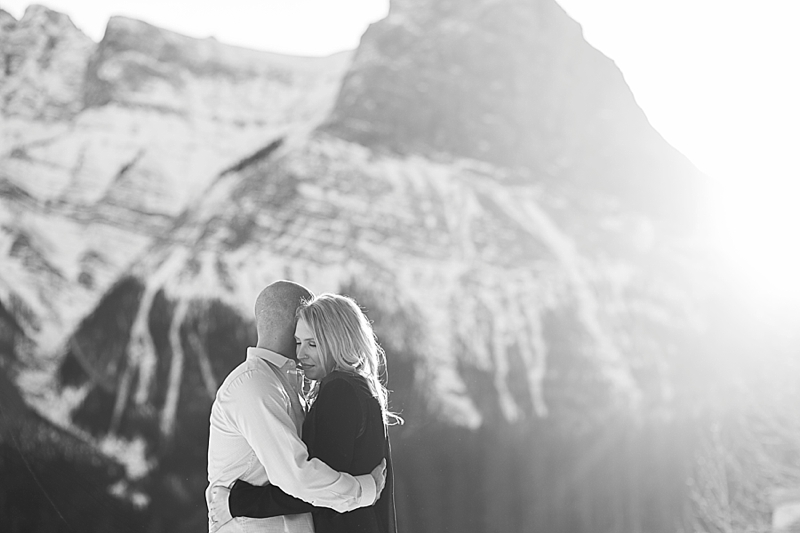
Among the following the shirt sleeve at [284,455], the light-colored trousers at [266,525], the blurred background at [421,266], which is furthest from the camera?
the blurred background at [421,266]

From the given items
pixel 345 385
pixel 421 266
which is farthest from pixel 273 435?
pixel 421 266

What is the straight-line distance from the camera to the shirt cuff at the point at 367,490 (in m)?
1.17

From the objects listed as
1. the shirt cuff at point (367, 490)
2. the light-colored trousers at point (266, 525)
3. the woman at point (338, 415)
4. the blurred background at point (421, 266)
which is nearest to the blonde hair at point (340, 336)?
the woman at point (338, 415)

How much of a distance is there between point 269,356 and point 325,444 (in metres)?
0.19

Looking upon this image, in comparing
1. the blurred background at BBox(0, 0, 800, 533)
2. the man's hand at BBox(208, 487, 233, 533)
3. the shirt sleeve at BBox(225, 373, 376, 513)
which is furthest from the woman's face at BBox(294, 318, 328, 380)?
the blurred background at BBox(0, 0, 800, 533)

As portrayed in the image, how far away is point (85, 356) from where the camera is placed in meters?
4.08

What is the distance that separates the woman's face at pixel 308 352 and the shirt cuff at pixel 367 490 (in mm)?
192

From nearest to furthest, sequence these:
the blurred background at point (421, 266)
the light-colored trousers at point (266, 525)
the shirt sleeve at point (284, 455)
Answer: the shirt sleeve at point (284, 455), the light-colored trousers at point (266, 525), the blurred background at point (421, 266)

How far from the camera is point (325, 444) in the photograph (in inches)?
46.3


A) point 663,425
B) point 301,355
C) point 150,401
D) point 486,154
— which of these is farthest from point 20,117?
point 663,425

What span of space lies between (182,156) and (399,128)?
4.73 feet

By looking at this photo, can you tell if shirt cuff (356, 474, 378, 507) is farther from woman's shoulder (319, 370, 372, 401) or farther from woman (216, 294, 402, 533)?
woman's shoulder (319, 370, 372, 401)

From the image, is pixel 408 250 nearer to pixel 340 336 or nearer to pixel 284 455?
pixel 340 336

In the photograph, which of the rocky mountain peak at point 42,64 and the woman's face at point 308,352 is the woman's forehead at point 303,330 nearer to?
the woman's face at point 308,352
